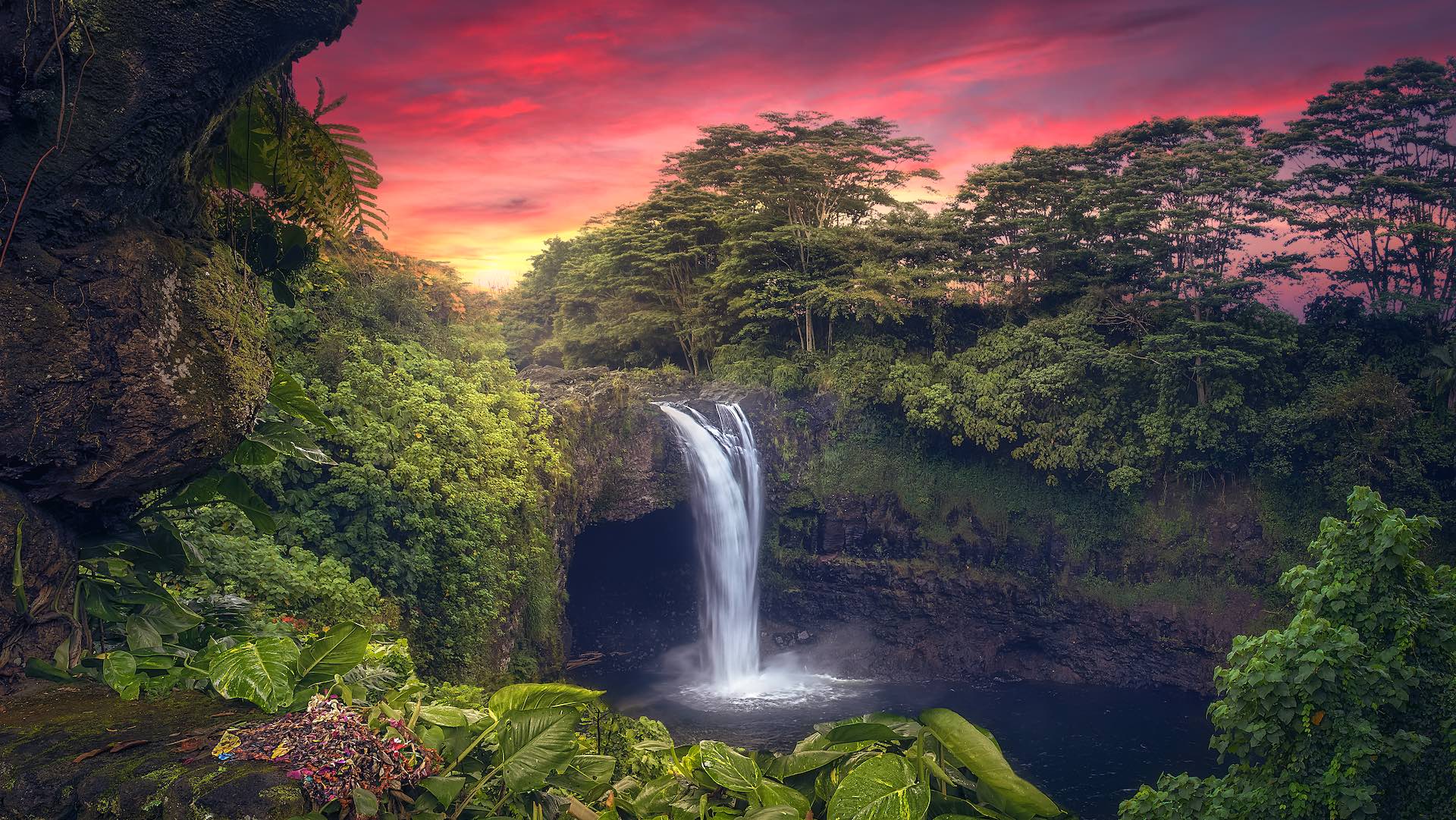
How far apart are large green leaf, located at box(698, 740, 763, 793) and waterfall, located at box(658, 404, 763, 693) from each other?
58.0 feet

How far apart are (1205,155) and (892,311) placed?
7742mm

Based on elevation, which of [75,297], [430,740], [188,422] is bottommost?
[430,740]

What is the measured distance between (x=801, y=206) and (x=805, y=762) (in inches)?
946

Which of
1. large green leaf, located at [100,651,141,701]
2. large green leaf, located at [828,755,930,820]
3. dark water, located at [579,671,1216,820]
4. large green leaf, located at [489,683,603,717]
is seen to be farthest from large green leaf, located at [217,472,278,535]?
dark water, located at [579,671,1216,820]

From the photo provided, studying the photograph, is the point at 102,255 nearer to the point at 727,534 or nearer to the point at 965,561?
the point at 727,534

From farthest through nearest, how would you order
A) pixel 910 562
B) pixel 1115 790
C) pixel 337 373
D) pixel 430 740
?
pixel 910 562, pixel 1115 790, pixel 337 373, pixel 430 740

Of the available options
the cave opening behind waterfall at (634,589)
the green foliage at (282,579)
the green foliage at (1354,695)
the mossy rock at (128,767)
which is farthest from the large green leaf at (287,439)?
the cave opening behind waterfall at (634,589)

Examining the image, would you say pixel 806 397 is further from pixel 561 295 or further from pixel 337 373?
pixel 337 373

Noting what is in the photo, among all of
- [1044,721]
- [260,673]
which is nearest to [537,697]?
[260,673]

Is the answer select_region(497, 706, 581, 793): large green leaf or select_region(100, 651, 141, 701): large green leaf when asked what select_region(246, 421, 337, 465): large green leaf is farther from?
select_region(497, 706, 581, 793): large green leaf

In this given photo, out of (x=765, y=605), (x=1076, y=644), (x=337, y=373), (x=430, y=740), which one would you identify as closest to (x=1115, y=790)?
(x=1076, y=644)

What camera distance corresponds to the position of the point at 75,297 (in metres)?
1.95

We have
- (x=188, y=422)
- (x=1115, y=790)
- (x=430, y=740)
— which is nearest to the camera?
(x=430, y=740)

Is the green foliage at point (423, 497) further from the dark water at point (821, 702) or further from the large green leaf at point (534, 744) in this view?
the large green leaf at point (534, 744)
